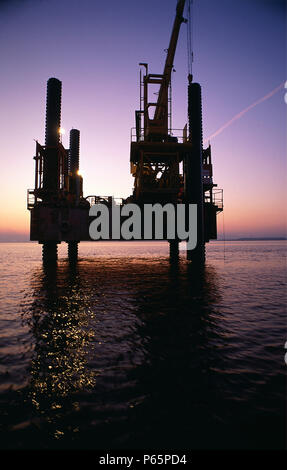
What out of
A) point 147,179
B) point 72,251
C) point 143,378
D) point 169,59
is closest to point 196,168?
point 147,179

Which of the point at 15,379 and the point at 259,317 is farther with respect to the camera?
the point at 259,317

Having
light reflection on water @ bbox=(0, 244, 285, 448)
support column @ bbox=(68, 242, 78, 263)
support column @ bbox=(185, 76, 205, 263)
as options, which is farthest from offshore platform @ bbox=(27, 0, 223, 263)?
light reflection on water @ bbox=(0, 244, 285, 448)

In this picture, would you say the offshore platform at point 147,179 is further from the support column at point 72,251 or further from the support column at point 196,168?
the support column at point 72,251

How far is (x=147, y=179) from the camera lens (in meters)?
33.2

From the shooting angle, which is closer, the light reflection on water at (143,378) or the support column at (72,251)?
the light reflection on water at (143,378)

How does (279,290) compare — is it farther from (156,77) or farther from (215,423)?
(156,77)

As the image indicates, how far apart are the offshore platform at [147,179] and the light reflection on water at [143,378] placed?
59.3ft

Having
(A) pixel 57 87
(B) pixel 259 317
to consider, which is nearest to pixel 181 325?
(B) pixel 259 317

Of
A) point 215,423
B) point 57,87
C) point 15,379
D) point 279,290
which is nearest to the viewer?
point 215,423

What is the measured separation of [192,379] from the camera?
5.98m

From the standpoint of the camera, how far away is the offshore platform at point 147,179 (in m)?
29.2

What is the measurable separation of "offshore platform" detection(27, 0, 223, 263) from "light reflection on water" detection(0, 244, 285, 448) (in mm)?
18089

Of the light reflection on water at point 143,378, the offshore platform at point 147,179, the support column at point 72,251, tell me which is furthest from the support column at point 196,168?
the support column at point 72,251
